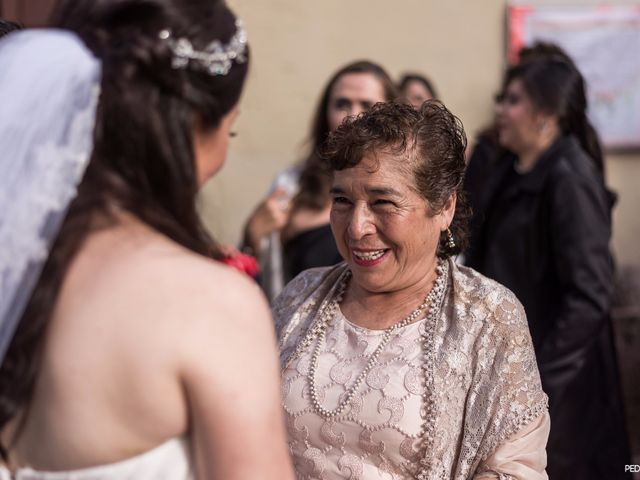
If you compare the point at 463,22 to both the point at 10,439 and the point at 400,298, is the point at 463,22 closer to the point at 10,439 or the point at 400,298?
the point at 400,298

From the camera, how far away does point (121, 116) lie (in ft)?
5.05

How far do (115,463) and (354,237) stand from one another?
113 cm

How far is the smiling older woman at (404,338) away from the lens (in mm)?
2334

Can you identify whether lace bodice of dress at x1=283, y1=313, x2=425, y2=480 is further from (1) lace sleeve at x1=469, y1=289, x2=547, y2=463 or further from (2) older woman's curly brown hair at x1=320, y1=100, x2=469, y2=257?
(2) older woman's curly brown hair at x1=320, y1=100, x2=469, y2=257

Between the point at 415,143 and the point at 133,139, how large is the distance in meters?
1.16

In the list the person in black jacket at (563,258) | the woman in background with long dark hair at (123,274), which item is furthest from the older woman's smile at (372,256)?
the person in black jacket at (563,258)

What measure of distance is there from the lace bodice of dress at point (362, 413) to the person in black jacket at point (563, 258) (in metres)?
1.34

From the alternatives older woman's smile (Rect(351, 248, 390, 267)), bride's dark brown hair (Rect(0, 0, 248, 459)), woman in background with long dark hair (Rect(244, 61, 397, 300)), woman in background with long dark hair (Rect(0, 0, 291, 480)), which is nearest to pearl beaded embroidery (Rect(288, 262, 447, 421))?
older woman's smile (Rect(351, 248, 390, 267))

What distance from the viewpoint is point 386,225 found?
8.32ft

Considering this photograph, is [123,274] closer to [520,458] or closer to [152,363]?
[152,363]

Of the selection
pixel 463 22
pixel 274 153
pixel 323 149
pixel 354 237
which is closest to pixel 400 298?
pixel 354 237

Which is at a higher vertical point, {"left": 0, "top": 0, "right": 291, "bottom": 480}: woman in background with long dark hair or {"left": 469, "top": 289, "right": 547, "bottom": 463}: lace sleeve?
{"left": 0, "top": 0, "right": 291, "bottom": 480}: woman in background with long dark hair

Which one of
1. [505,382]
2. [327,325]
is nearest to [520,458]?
[505,382]

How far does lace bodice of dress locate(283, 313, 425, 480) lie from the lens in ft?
7.66
